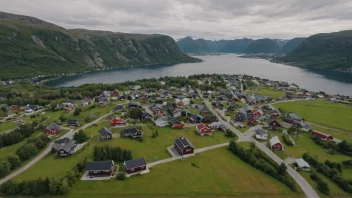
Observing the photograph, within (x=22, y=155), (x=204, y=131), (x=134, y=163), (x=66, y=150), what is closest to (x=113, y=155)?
(x=134, y=163)

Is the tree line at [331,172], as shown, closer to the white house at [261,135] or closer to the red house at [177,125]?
the white house at [261,135]

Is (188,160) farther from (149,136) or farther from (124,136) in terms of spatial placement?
(124,136)

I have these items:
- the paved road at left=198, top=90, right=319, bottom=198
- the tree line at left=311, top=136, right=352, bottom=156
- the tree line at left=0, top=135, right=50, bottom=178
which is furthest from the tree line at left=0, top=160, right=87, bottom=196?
the tree line at left=311, top=136, right=352, bottom=156

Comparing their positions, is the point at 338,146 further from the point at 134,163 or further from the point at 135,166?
the point at 134,163

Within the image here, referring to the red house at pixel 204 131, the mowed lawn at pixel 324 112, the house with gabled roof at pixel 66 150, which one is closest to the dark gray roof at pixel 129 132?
the house with gabled roof at pixel 66 150

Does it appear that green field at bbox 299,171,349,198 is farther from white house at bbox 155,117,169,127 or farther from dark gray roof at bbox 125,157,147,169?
white house at bbox 155,117,169,127

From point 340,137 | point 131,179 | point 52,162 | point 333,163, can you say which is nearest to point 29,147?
point 52,162
